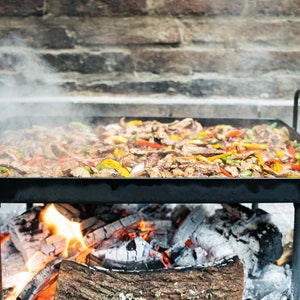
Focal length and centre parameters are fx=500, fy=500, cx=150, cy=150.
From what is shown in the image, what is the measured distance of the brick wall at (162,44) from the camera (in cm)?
409

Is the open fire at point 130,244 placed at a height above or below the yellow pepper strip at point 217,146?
below

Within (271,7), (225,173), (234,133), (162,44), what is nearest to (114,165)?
(225,173)

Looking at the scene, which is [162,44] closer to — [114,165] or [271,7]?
[271,7]

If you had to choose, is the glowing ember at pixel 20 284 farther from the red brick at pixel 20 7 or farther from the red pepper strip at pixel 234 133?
the red brick at pixel 20 7

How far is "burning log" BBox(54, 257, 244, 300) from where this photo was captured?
2645mm

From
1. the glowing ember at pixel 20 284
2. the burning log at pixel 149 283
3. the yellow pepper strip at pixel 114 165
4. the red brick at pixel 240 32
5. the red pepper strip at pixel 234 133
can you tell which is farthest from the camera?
the red brick at pixel 240 32

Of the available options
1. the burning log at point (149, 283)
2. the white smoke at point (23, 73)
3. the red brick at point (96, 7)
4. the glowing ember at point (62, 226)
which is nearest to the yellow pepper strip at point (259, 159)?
the burning log at point (149, 283)

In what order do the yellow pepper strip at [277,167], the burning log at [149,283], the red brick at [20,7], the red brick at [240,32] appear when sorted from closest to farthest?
1. the burning log at [149,283]
2. the yellow pepper strip at [277,167]
3. the red brick at [20,7]
4. the red brick at [240,32]

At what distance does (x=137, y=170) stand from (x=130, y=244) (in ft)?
1.86

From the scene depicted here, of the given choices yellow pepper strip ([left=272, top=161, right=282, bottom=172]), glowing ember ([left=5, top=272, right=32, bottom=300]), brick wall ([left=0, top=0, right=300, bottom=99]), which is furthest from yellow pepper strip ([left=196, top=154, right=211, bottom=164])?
brick wall ([left=0, top=0, right=300, bottom=99])

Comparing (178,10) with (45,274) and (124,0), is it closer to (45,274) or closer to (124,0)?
(124,0)

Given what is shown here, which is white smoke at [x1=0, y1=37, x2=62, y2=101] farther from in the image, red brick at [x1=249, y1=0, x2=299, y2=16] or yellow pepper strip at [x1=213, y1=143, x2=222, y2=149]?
red brick at [x1=249, y1=0, x2=299, y2=16]

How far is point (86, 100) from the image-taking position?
4270 millimetres

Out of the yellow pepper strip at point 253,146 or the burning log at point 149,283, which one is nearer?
the burning log at point 149,283
